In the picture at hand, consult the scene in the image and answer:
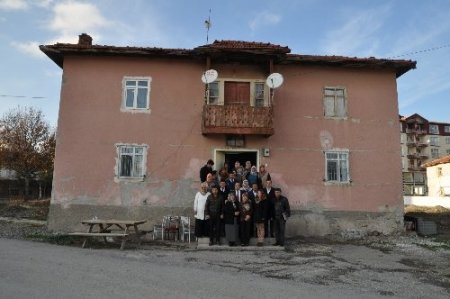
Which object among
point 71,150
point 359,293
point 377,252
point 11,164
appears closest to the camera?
point 359,293

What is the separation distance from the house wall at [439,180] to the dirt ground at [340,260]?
1134 inches

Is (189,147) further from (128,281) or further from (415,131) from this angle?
(415,131)

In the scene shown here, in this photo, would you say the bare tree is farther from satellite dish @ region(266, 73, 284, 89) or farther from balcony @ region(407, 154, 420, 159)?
balcony @ region(407, 154, 420, 159)

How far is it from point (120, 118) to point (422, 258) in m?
10.8

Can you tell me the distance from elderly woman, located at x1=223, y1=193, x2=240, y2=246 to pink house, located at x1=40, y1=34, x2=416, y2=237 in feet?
9.87

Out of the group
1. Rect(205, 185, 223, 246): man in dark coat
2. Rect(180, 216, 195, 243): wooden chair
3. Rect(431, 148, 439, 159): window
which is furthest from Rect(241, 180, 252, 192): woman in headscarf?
Rect(431, 148, 439, 159): window

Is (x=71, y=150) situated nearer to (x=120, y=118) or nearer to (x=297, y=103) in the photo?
(x=120, y=118)

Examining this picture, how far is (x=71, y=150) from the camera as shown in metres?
14.1

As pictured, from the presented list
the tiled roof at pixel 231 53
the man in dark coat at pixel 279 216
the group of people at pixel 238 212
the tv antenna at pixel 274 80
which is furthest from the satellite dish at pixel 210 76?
the man in dark coat at pixel 279 216

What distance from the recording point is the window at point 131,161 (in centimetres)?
1423

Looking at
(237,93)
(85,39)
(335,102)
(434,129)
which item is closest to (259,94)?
(237,93)

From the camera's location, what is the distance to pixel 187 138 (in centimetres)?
1441

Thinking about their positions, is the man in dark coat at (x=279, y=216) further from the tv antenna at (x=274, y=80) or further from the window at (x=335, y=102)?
the window at (x=335, y=102)

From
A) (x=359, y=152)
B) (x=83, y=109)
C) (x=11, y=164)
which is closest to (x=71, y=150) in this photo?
(x=83, y=109)
